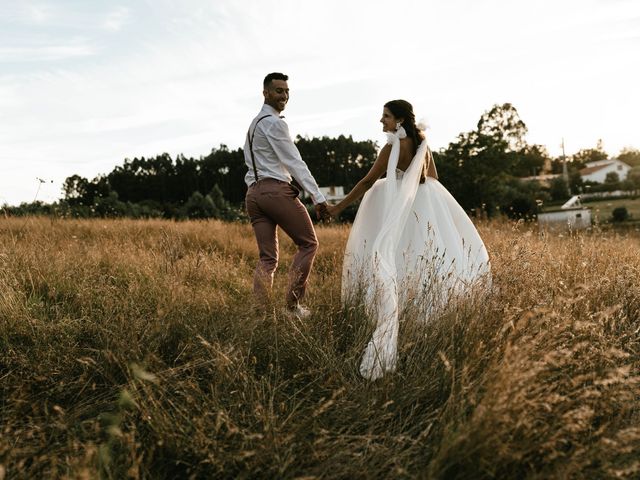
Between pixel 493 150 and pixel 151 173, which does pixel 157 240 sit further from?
pixel 151 173

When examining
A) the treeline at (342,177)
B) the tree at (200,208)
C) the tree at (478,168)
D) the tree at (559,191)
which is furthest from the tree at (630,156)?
the tree at (200,208)

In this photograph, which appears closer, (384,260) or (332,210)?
(384,260)

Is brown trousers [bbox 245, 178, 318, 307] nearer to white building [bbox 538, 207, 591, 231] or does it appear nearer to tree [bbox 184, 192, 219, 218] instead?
white building [bbox 538, 207, 591, 231]

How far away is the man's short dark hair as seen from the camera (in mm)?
5320

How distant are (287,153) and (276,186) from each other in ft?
1.09

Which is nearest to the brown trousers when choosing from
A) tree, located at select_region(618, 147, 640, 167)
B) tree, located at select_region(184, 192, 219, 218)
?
tree, located at select_region(184, 192, 219, 218)

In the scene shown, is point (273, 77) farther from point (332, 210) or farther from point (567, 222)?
point (567, 222)

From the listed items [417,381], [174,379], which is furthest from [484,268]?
[174,379]

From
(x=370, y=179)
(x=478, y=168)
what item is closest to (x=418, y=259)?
(x=370, y=179)

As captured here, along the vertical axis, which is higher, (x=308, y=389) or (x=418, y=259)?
(x=418, y=259)

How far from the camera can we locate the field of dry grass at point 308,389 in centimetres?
256

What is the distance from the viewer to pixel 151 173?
76.5 m

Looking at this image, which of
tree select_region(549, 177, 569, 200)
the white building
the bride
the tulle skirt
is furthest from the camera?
tree select_region(549, 177, 569, 200)

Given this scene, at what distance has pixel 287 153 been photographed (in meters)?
5.19
